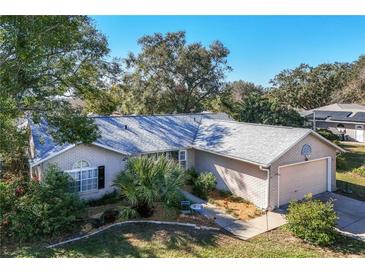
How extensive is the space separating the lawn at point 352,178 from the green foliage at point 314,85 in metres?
21.5

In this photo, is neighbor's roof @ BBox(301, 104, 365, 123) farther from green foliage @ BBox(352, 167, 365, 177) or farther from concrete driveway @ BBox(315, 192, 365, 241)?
concrete driveway @ BBox(315, 192, 365, 241)

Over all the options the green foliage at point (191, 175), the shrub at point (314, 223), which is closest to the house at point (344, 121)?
the green foliage at point (191, 175)

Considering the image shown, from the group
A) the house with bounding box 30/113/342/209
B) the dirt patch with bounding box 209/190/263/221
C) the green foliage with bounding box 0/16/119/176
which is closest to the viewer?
the green foliage with bounding box 0/16/119/176

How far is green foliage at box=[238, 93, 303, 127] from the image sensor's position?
26250 millimetres

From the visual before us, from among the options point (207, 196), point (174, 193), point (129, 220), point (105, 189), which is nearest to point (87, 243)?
point (129, 220)

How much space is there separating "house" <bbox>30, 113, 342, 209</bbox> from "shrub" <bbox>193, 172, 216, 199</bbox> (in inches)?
29.8

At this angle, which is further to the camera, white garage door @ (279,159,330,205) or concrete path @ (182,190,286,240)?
white garage door @ (279,159,330,205)

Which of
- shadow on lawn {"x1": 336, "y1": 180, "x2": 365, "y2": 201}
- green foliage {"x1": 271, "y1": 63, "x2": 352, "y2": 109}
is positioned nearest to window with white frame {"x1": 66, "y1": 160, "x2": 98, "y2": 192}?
shadow on lawn {"x1": 336, "y1": 180, "x2": 365, "y2": 201}

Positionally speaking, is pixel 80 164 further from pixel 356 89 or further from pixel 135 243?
pixel 356 89

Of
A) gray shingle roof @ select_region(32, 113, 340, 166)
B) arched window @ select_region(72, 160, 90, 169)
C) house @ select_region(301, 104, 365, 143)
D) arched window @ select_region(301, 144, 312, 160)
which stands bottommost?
arched window @ select_region(72, 160, 90, 169)

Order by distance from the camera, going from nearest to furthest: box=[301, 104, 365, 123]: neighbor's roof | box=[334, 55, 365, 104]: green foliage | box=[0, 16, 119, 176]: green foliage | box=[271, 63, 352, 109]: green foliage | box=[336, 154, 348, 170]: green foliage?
box=[0, 16, 119, 176]: green foliage → box=[336, 154, 348, 170]: green foliage → box=[301, 104, 365, 123]: neighbor's roof → box=[334, 55, 365, 104]: green foliage → box=[271, 63, 352, 109]: green foliage

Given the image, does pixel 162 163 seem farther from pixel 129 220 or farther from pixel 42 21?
pixel 42 21

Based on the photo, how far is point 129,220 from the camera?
1157cm
